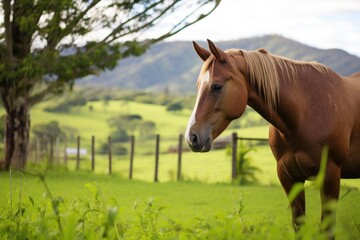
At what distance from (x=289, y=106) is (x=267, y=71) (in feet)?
1.25

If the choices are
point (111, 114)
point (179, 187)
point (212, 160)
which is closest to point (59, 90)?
point (179, 187)

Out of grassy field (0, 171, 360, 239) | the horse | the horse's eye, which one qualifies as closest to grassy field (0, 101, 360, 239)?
grassy field (0, 171, 360, 239)

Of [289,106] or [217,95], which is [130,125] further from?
[217,95]

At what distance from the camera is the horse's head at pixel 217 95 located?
416 cm

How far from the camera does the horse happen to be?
436 cm

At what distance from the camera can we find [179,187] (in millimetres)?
14906

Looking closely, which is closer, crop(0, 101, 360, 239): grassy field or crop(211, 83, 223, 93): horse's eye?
crop(0, 101, 360, 239): grassy field

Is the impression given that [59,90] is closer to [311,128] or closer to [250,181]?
[250,181]

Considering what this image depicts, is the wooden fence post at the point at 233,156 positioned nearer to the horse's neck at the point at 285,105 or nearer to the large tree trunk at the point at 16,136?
the large tree trunk at the point at 16,136

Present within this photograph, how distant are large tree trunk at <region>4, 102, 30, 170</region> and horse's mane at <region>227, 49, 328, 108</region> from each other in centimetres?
1430

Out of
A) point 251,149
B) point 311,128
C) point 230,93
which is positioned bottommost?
point 251,149

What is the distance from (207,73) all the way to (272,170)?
17190mm

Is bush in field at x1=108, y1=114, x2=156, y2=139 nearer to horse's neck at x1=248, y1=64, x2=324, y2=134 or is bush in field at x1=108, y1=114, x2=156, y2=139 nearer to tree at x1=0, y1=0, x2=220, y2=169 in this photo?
tree at x1=0, y1=0, x2=220, y2=169

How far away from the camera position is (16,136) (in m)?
17.6
